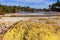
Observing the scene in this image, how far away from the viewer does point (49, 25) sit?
3424 mm

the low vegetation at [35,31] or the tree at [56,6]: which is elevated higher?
the tree at [56,6]

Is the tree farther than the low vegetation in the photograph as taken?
Yes

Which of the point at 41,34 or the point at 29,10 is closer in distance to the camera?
the point at 41,34

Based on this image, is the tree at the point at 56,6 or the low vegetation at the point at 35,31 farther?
the tree at the point at 56,6

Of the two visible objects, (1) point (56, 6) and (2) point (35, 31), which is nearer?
(2) point (35, 31)

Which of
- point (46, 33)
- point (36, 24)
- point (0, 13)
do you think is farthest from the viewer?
point (0, 13)

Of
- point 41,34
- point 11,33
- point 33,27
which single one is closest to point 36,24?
Answer: point 33,27

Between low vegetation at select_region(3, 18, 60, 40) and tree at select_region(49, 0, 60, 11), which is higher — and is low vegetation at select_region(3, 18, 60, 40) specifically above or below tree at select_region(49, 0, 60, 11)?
below

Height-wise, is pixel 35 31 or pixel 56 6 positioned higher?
pixel 56 6

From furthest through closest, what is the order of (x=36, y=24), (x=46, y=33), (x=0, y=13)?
(x=0, y=13)
(x=36, y=24)
(x=46, y=33)

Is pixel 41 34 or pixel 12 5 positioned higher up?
pixel 12 5

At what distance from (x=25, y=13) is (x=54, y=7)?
2.87ft

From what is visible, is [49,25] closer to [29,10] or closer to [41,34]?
[41,34]

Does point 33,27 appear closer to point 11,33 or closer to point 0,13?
point 11,33
